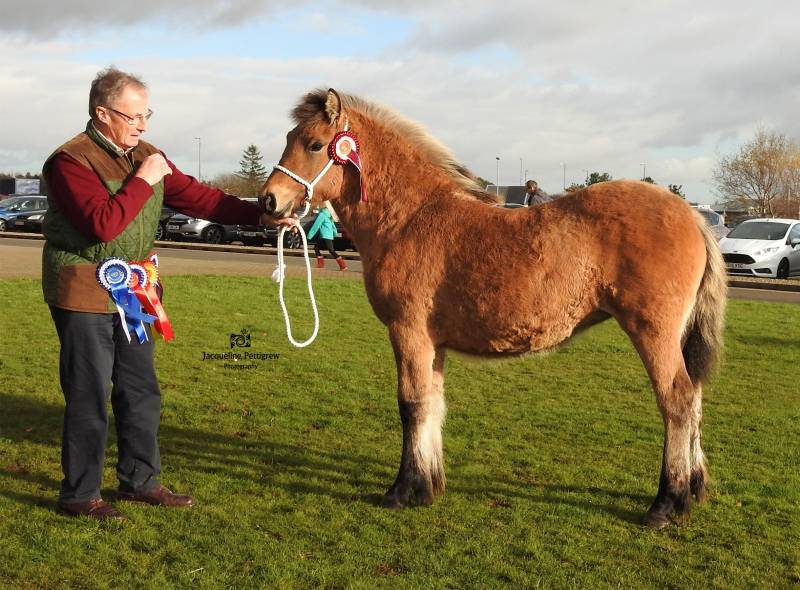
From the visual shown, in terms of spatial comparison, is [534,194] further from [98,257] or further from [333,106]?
[98,257]

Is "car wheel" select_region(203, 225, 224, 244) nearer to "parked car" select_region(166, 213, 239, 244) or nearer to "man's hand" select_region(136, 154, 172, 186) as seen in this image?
"parked car" select_region(166, 213, 239, 244)

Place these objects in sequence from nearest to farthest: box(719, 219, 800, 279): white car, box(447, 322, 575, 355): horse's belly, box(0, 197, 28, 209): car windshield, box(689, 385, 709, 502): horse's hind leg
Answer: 1. box(447, 322, 575, 355): horse's belly
2. box(689, 385, 709, 502): horse's hind leg
3. box(719, 219, 800, 279): white car
4. box(0, 197, 28, 209): car windshield

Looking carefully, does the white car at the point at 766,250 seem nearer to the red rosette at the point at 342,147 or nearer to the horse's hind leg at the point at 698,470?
the horse's hind leg at the point at 698,470

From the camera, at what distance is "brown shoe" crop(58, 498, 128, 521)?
5.13 meters

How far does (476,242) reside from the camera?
17.7 ft

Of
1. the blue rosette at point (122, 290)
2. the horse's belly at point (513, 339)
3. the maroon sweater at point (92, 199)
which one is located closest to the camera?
the maroon sweater at point (92, 199)

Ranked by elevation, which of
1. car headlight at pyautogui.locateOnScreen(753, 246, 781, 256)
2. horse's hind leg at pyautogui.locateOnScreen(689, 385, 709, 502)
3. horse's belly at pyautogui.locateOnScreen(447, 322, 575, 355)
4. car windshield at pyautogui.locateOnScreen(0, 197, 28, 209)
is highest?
car windshield at pyautogui.locateOnScreen(0, 197, 28, 209)

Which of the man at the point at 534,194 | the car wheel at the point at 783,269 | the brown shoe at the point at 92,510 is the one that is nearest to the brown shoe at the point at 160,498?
the brown shoe at the point at 92,510

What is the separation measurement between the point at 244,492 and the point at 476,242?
7.88ft

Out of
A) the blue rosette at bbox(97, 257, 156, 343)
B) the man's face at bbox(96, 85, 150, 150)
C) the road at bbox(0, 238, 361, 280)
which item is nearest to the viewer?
the man's face at bbox(96, 85, 150, 150)

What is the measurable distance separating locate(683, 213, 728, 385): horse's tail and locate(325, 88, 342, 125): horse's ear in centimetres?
247

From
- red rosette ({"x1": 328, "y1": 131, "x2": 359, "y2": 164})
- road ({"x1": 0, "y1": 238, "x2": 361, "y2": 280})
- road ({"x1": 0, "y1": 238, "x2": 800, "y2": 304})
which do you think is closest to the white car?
road ({"x1": 0, "y1": 238, "x2": 800, "y2": 304})

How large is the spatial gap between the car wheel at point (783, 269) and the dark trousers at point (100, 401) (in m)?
21.3

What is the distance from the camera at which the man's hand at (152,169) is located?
4906 millimetres
